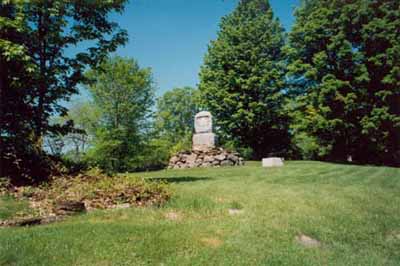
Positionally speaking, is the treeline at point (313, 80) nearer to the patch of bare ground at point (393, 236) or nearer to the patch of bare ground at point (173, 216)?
the patch of bare ground at point (393, 236)

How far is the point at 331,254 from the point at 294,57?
21195 millimetres

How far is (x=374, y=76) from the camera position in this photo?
66.4 ft

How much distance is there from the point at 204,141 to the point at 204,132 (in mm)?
548

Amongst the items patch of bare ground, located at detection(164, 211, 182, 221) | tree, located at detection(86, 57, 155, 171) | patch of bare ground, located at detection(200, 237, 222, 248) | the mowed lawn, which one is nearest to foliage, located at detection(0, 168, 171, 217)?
the mowed lawn

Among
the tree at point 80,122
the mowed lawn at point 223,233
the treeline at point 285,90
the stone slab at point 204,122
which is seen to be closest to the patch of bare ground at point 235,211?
the mowed lawn at point 223,233

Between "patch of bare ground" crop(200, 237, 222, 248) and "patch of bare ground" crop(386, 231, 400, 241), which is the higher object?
"patch of bare ground" crop(200, 237, 222, 248)

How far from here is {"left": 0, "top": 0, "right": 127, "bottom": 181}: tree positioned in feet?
23.8

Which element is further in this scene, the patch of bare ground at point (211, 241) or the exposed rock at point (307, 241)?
the exposed rock at point (307, 241)

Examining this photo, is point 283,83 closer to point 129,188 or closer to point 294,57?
point 294,57

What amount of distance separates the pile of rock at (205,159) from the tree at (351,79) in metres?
7.29

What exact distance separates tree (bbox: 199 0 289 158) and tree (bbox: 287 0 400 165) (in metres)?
1.67

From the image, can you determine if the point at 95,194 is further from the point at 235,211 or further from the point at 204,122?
the point at 204,122

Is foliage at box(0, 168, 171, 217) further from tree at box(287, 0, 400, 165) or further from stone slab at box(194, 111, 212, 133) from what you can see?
tree at box(287, 0, 400, 165)

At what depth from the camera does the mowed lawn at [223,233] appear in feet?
12.0
